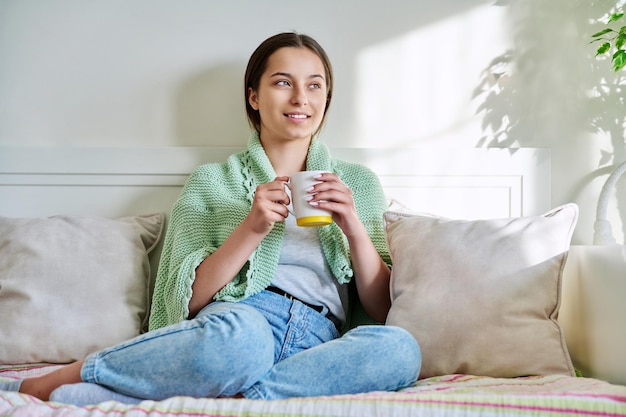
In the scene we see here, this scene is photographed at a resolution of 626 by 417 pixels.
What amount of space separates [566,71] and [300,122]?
0.79 meters

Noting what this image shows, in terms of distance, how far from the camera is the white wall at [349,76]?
5.88 feet

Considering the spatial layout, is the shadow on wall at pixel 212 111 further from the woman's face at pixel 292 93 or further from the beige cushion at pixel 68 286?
the beige cushion at pixel 68 286

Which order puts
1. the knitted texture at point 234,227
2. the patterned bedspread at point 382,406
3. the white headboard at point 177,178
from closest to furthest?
1. the patterned bedspread at point 382,406
2. the knitted texture at point 234,227
3. the white headboard at point 177,178

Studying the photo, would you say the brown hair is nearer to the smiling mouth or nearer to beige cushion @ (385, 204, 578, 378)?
the smiling mouth

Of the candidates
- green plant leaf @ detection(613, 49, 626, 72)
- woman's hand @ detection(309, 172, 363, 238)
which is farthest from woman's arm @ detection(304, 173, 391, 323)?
green plant leaf @ detection(613, 49, 626, 72)

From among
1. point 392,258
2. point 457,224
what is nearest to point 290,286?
point 392,258

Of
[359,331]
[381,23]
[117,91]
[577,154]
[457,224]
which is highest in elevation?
[381,23]

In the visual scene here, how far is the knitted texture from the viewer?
1.39m

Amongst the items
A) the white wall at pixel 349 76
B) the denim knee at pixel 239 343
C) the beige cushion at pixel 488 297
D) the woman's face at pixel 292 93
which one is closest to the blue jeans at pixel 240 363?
the denim knee at pixel 239 343

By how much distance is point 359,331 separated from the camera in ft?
3.80

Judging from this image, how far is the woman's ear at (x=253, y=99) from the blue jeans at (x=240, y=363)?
655mm

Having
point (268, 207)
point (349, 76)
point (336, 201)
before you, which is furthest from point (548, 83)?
point (268, 207)

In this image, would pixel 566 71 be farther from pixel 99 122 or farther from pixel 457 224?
pixel 99 122

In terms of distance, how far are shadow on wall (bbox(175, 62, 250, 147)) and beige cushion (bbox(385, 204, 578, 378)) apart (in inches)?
26.3
